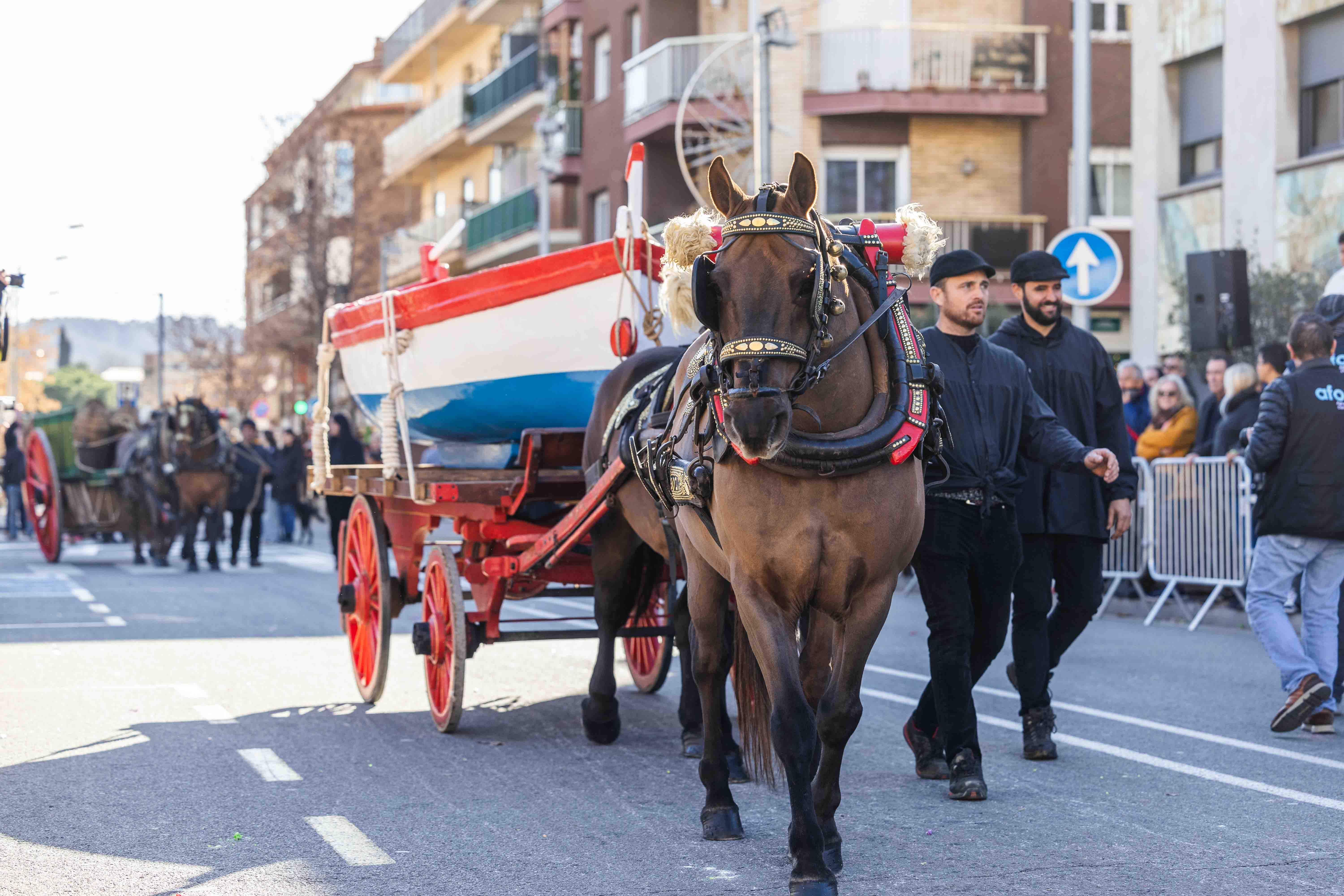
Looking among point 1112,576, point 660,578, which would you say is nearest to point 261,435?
point 1112,576

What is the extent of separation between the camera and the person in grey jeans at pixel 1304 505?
8.20 metres

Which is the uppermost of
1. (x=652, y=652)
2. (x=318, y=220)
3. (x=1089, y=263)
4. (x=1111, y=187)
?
(x=318, y=220)

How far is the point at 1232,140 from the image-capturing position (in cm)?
2061

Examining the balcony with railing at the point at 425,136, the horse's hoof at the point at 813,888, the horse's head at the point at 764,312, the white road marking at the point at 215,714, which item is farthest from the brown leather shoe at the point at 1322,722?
the balcony with railing at the point at 425,136

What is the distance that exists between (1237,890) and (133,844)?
355 centimetres

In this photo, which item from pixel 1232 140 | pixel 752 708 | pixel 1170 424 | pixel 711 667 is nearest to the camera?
pixel 711 667

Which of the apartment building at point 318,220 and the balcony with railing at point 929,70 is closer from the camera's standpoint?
the balcony with railing at point 929,70

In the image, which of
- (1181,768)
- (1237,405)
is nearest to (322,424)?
(1181,768)

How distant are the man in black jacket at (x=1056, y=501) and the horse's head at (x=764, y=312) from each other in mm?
2450

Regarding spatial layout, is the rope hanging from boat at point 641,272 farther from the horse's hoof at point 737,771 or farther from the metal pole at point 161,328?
the metal pole at point 161,328

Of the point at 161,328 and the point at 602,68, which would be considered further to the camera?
the point at 161,328

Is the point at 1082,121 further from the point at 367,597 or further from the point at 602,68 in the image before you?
the point at 602,68

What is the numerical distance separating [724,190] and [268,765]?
3.49 m

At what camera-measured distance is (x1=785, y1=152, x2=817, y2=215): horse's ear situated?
201 inches
